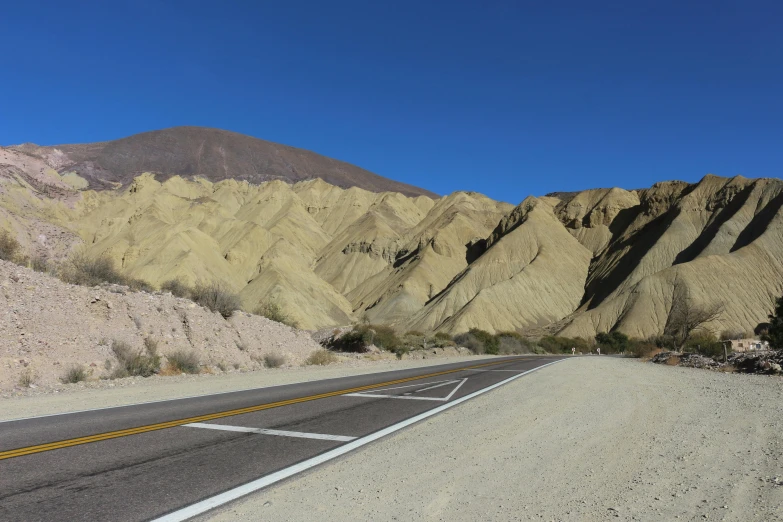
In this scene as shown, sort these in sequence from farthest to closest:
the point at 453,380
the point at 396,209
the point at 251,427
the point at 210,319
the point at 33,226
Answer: the point at 396,209
the point at 33,226
the point at 210,319
the point at 453,380
the point at 251,427

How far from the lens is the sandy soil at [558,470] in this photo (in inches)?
171

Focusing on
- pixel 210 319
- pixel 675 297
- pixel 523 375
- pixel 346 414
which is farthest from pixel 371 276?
pixel 346 414

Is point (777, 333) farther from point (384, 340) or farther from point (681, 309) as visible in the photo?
point (384, 340)

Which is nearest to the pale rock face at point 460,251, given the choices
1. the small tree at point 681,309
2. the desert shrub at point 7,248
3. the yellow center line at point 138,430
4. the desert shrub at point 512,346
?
the small tree at point 681,309

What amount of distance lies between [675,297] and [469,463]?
64.9 meters

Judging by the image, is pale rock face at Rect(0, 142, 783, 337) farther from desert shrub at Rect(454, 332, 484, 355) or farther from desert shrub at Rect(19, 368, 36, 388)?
desert shrub at Rect(19, 368, 36, 388)

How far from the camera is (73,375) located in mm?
13930

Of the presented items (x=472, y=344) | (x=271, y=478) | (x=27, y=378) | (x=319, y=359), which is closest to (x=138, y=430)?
(x=271, y=478)

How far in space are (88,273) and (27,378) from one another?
381 inches

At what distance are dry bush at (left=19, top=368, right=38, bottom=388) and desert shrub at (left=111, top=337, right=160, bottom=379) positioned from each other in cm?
204

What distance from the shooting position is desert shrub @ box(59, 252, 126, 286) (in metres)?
19.7

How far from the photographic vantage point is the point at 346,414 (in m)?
8.59

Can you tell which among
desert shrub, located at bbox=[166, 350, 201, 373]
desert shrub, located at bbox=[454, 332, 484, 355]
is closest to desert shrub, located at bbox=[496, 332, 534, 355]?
desert shrub, located at bbox=[454, 332, 484, 355]

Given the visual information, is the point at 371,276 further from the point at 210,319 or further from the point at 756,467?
the point at 756,467
